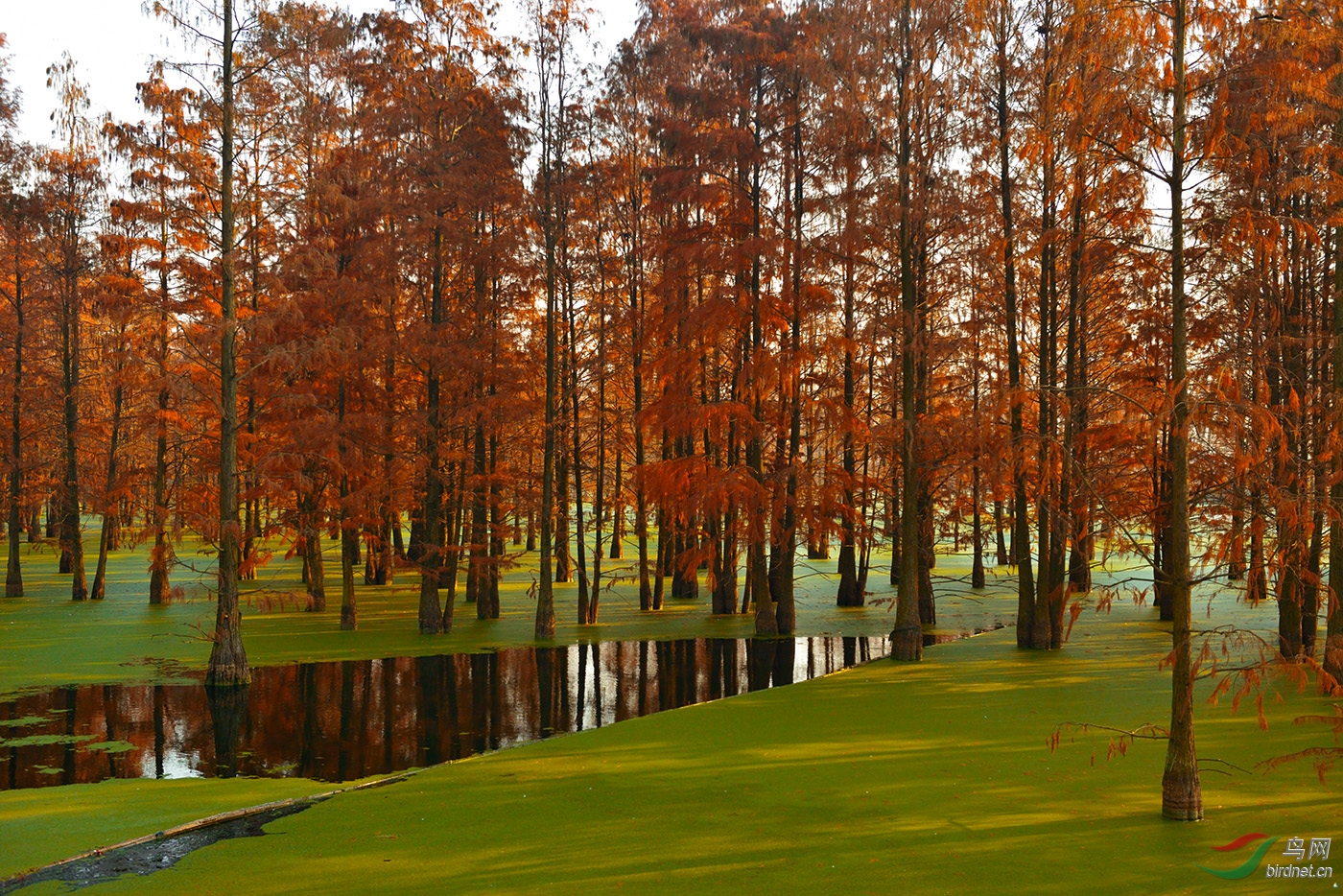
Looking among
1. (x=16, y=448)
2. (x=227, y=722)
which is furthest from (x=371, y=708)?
(x=16, y=448)

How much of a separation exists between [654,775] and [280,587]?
82.7 feet

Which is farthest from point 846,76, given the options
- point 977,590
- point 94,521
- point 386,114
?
point 94,521

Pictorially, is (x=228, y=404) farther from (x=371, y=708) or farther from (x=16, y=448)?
(x=16, y=448)

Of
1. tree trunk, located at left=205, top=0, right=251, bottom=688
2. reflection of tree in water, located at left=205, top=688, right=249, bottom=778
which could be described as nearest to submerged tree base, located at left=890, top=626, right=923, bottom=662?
reflection of tree in water, located at left=205, top=688, right=249, bottom=778

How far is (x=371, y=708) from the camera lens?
14.2m

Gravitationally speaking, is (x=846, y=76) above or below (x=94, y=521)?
above

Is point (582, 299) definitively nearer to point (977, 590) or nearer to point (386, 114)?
point (386, 114)

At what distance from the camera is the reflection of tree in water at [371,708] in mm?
11273

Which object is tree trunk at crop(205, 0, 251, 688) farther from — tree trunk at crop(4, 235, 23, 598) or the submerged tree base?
tree trunk at crop(4, 235, 23, 598)

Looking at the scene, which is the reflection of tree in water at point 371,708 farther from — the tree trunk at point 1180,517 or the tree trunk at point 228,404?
the tree trunk at point 1180,517

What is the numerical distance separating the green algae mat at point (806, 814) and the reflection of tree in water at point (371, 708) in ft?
3.48

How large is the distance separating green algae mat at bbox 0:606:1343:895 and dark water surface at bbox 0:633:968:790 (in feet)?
3.40

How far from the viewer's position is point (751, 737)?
1184 centimetres

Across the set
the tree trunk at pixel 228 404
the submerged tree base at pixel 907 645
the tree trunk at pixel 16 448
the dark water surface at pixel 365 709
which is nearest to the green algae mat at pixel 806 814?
the dark water surface at pixel 365 709
